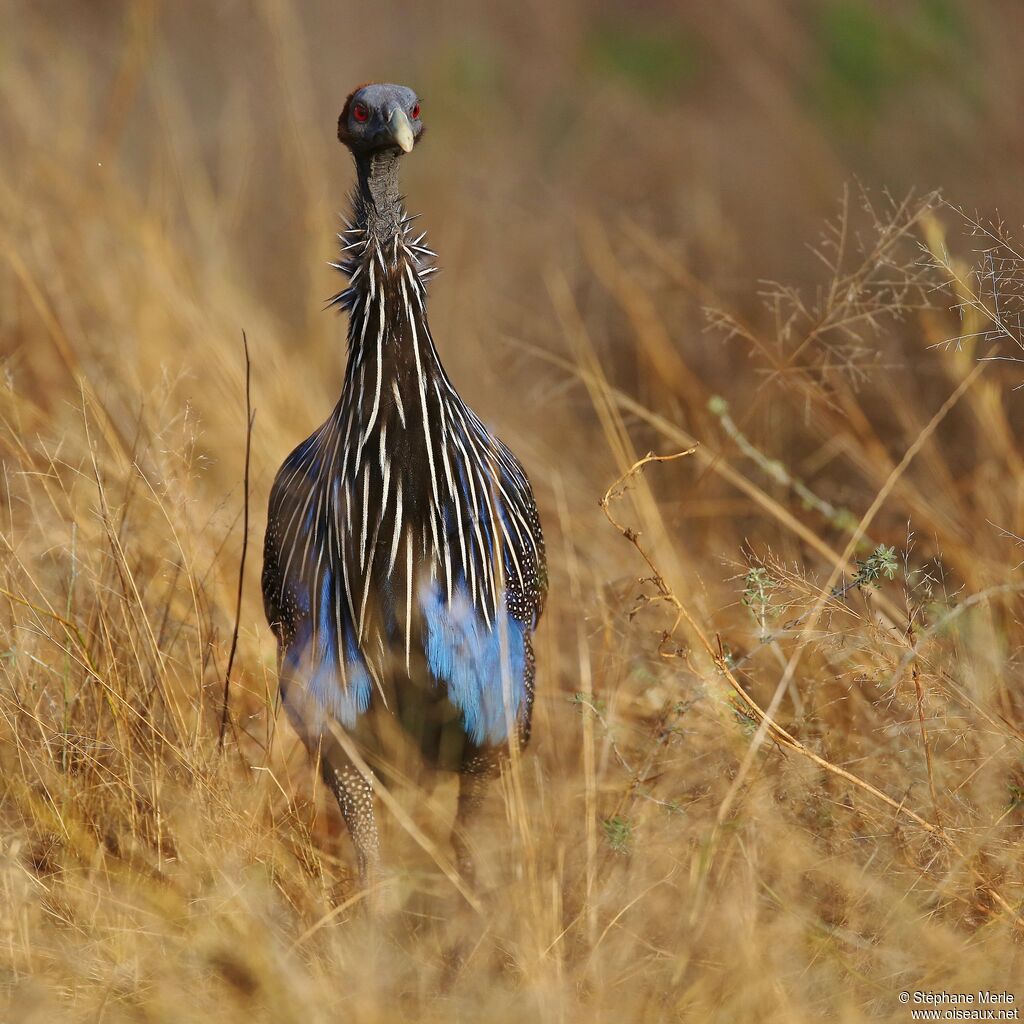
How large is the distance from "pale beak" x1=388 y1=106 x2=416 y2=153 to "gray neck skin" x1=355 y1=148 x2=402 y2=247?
57 millimetres

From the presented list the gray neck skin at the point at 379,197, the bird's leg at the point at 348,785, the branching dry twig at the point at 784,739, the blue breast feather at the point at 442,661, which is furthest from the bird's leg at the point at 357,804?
the gray neck skin at the point at 379,197

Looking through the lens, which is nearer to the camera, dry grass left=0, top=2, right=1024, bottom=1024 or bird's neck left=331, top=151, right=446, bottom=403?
dry grass left=0, top=2, right=1024, bottom=1024

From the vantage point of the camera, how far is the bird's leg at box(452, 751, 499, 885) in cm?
257

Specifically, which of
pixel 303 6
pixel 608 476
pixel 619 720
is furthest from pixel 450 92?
pixel 619 720

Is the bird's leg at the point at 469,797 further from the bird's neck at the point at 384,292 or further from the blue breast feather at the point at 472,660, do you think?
the bird's neck at the point at 384,292

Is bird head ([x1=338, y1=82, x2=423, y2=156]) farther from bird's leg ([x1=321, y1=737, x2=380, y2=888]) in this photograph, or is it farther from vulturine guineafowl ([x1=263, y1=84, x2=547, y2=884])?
bird's leg ([x1=321, y1=737, x2=380, y2=888])

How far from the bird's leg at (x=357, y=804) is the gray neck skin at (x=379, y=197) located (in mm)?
969

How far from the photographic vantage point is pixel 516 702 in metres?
2.49

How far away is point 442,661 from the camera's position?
2.34m

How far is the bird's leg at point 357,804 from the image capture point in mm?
2525

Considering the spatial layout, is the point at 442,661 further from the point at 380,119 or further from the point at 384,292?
the point at 380,119

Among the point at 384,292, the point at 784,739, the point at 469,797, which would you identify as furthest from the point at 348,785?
the point at 384,292

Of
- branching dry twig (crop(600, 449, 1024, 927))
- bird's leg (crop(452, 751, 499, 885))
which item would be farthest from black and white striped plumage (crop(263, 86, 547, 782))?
branching dry twig (crop(600, 449, 1024, 927))

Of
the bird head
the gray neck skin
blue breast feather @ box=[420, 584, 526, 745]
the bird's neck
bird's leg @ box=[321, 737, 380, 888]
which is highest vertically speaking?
the bird head
